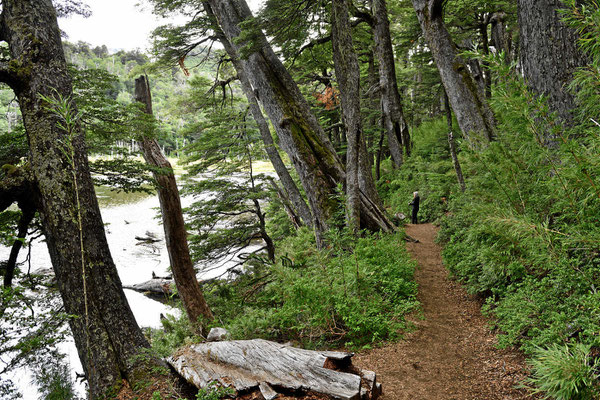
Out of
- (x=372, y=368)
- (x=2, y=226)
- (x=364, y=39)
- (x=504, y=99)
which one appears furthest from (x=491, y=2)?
(x=2, y=226)

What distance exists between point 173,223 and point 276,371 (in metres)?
3.79

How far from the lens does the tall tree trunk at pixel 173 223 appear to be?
19.7ft

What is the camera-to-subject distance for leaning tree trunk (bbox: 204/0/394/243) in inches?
313

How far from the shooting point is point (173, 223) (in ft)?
19.8

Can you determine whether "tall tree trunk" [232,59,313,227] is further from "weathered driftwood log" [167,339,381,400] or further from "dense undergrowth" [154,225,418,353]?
"weathered driftwood log" [167,339,381,400]

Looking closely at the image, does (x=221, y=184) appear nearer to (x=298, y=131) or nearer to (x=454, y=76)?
(x=298, y=131)

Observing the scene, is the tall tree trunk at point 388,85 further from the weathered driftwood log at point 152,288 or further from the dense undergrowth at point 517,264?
the weathered driftwood log at point 152,288

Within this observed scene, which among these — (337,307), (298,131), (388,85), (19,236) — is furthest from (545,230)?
(388,85)

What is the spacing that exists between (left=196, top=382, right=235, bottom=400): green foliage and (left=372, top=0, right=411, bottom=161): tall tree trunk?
1225cm

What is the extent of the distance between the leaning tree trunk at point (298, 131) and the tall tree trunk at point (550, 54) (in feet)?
14.4

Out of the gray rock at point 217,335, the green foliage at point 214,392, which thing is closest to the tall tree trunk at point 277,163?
the gray rock at point 217,335

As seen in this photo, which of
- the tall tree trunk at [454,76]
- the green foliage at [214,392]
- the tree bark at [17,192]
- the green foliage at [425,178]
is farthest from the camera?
the green foliage at [425,178]

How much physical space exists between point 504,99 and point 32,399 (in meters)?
10.1

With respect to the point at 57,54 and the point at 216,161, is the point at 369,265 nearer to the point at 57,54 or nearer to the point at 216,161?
the point at 57,54
